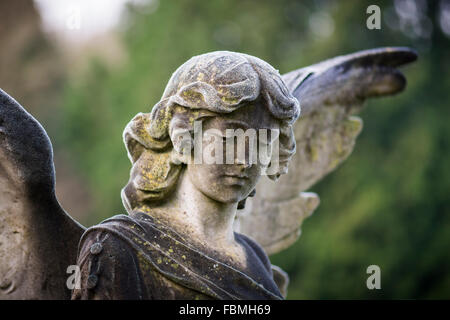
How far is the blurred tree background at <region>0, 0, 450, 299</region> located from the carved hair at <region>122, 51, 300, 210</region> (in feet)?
20.3

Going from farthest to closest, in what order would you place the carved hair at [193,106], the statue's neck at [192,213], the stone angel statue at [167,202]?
the statue's neck at [192,213] < the carved hair at [193,106] < the stone angel statue at [167,202]

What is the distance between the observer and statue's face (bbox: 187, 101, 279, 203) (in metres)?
2.69

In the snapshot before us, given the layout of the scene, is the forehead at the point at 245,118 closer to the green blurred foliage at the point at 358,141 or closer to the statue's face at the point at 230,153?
the statue's face at the point at 230,153

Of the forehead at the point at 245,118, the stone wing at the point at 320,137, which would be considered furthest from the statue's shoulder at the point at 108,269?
the stone wing at the point at 320,137

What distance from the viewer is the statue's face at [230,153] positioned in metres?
2.69

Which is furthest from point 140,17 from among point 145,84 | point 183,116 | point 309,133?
point 183,116

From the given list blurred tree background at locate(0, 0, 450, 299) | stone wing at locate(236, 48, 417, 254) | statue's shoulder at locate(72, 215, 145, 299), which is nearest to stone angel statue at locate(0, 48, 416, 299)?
statue's shoulder at locate(72, 215, 145, 299)

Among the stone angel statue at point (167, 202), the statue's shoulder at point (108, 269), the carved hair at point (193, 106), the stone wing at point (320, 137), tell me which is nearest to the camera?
the statue's shoulder at point (108, 269)

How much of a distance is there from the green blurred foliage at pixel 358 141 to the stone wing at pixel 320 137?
4855 mm

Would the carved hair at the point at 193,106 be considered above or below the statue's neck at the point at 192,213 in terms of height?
above

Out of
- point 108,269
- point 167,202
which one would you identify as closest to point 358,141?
point 167,202

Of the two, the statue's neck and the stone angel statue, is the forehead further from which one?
the statue's neck

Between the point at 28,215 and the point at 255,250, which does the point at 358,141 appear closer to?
the point at 255,250
